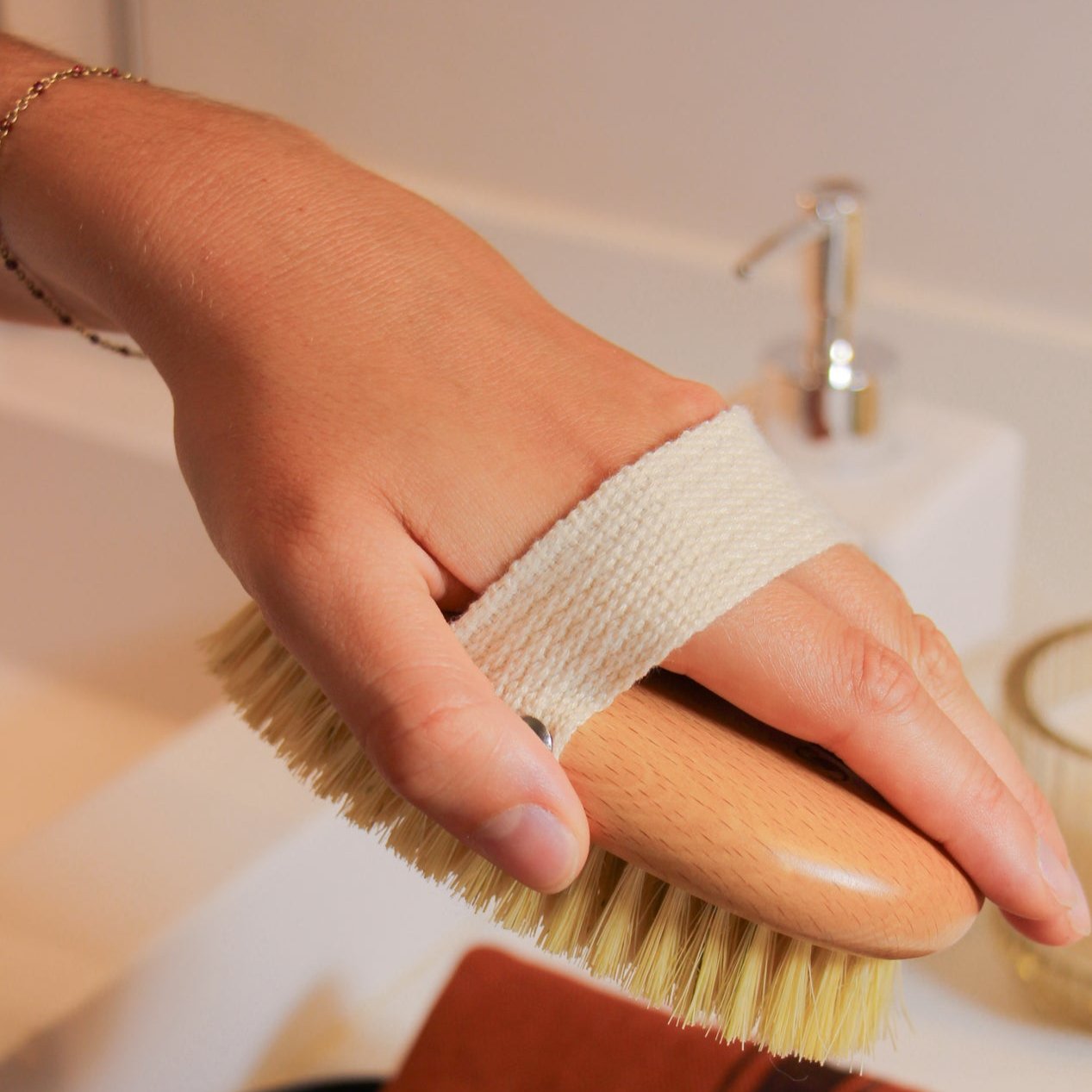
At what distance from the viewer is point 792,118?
0.86 meters

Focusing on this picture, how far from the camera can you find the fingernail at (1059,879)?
0.39 metres

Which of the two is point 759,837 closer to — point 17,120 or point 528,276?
point 17,120

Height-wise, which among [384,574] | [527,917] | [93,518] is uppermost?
[384,574]

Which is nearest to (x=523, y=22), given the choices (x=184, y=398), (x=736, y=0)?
(x=736, y=0)

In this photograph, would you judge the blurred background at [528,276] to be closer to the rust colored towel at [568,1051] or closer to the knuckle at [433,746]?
the rust colored towel at [568,1051]

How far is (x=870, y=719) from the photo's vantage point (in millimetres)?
370

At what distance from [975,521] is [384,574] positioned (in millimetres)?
536

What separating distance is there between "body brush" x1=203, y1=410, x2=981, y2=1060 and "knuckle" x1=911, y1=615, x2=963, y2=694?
0.05 m

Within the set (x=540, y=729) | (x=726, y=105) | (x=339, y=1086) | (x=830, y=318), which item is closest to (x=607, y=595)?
(x=540, y=729)

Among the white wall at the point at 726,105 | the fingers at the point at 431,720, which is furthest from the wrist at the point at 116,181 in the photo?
the white wall at the point at 726,105

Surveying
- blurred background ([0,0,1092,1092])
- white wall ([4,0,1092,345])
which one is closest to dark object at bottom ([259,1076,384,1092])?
blurred background ([0,0,1092,1092])

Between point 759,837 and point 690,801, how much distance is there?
0.02m

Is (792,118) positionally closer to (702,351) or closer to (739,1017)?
(702,351)

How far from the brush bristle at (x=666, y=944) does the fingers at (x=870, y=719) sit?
5 cm
